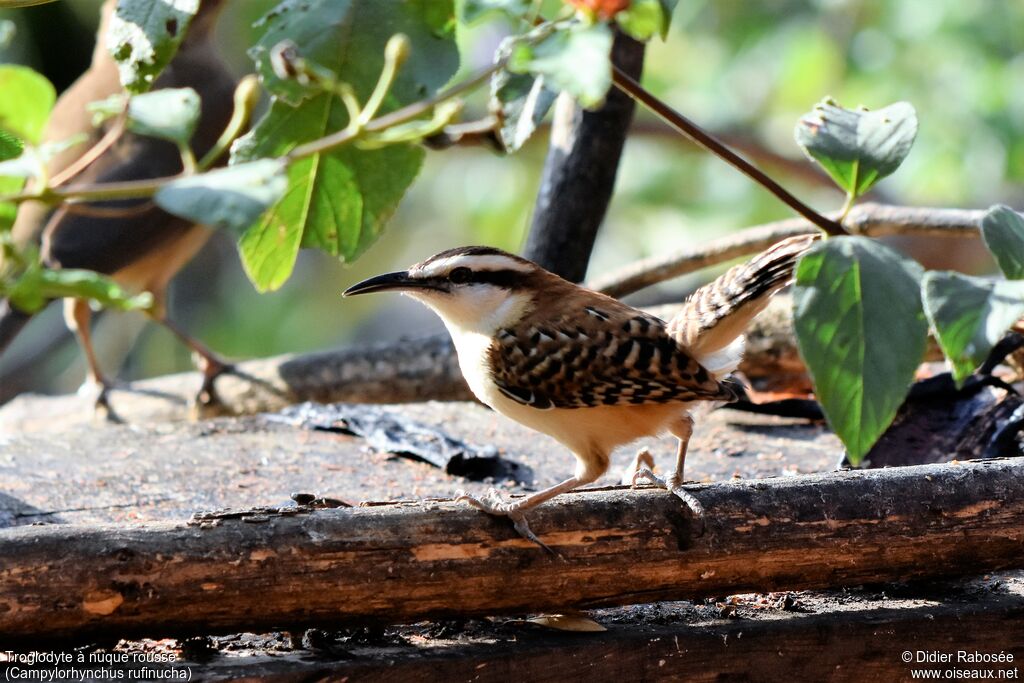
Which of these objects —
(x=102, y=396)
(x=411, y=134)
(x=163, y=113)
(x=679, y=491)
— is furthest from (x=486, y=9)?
(x=102, y=396)

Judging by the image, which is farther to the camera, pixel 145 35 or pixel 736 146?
pixel 736 146

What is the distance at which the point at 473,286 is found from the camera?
2.94 m

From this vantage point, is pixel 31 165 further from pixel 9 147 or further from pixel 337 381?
pixel 337 381

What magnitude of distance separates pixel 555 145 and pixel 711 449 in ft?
5.21

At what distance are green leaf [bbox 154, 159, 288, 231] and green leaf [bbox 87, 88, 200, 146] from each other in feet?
0.41

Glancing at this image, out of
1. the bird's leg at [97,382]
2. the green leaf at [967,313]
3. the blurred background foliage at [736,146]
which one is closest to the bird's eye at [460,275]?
the green leaf at [967,313]

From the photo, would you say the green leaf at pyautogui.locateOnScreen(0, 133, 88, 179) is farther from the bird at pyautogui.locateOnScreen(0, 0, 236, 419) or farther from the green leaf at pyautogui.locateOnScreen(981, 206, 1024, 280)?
the bird at pyautogui.locateOnScreen(0, 0, 236, 419)

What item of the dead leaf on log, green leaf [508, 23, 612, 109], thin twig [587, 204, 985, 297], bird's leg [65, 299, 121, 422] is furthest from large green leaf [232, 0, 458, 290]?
bird's leg [65, 299, 121, 422]

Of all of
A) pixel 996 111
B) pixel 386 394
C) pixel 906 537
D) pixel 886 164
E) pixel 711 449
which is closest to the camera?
pixel 886 164

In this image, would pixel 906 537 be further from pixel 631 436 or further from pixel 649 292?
pixel 649 292

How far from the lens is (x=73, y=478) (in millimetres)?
3271

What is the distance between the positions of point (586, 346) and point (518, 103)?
2.61 feet

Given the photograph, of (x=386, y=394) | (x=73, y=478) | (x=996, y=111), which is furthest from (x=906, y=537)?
(x=996, y=111)

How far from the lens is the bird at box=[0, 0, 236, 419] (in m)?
5.84
